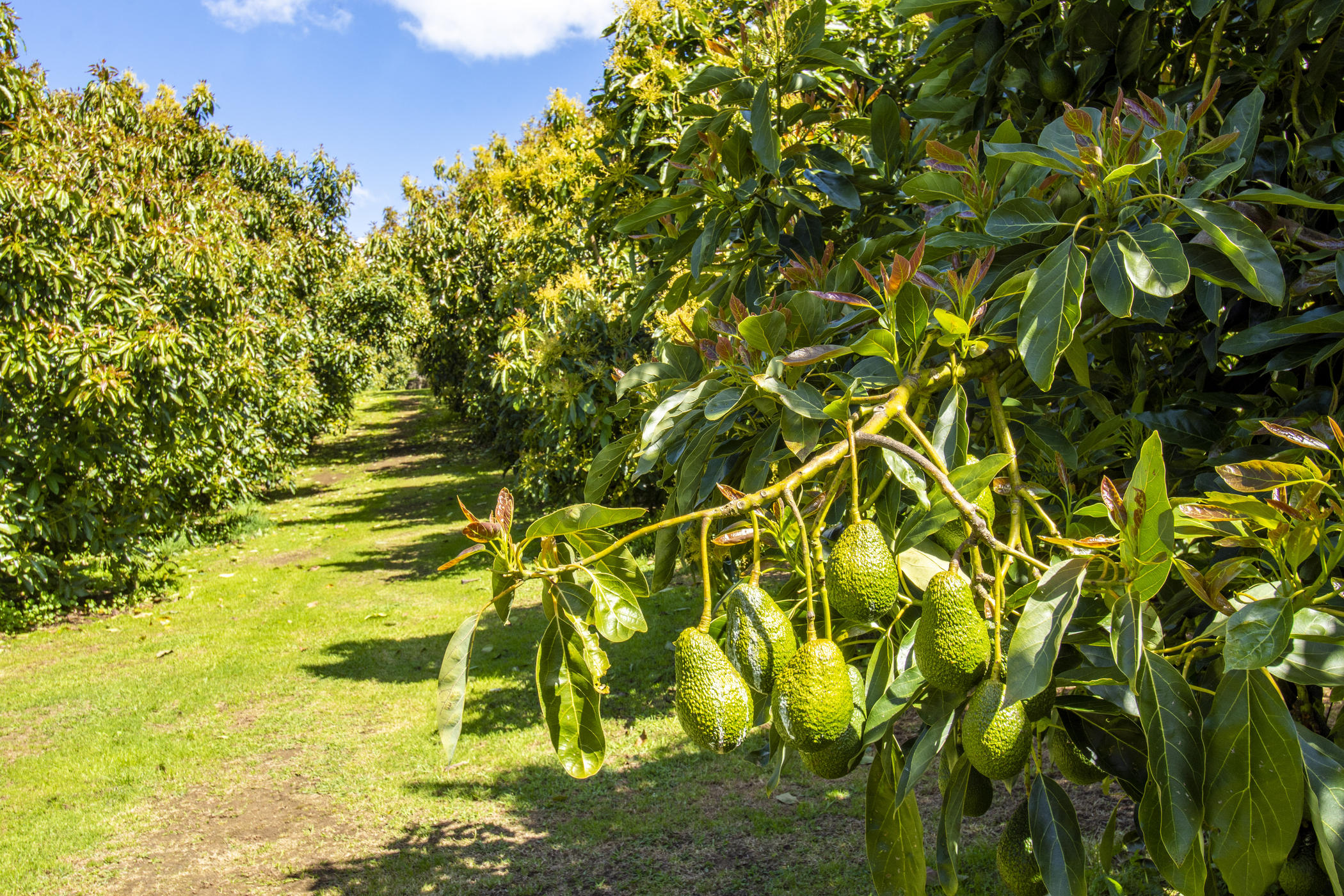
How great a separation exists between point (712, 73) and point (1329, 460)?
5.10ft

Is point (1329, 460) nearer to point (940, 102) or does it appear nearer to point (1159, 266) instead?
point (1159, 266)

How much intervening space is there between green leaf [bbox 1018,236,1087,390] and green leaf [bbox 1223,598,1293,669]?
368 millimetres

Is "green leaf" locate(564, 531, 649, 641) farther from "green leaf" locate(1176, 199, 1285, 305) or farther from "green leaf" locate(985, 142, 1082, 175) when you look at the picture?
"green leaf" locate(1176, 199, 1285, 305)

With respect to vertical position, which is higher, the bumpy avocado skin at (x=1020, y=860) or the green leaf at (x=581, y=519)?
the green leaf at (x=581, y=519)

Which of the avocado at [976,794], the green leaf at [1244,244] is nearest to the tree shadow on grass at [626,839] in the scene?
the avocado at [976,794]

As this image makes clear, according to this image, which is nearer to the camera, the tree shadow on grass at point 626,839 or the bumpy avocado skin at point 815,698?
the bumpy avocado skin at point 815,698

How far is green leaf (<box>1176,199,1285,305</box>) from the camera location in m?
1.17

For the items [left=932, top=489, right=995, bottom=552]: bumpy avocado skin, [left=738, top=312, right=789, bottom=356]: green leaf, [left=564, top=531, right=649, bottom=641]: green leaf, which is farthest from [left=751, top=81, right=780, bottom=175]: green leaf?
[left=564, top=531, right=649, bottom=641]: green leaf

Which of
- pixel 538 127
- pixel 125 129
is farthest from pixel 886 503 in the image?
pixel 125 129

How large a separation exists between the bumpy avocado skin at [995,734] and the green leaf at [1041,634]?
→ 0.04 m

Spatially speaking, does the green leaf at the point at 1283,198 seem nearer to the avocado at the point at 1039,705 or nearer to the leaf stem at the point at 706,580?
the avocado at the point at 1039,705

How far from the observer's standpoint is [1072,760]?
1.16 m

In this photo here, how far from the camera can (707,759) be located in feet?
17.4

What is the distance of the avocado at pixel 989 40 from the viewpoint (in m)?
2.04
